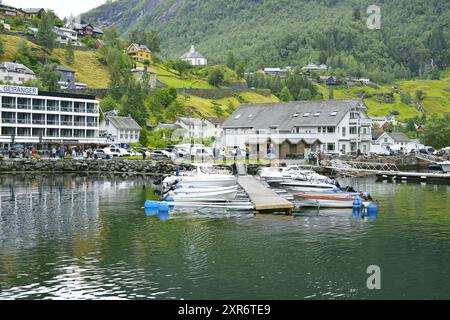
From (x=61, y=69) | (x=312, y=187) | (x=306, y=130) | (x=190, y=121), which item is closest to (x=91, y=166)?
(x=306, y=130)

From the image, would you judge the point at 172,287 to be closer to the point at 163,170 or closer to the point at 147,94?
the point at 163,170

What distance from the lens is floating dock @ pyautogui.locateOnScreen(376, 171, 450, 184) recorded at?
81.8 meters

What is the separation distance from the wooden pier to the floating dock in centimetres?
2957

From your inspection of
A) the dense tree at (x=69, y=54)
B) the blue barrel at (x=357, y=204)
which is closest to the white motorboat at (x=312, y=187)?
the blue barrel at (x=357, y=204)

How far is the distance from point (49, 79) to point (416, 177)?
99.5 m

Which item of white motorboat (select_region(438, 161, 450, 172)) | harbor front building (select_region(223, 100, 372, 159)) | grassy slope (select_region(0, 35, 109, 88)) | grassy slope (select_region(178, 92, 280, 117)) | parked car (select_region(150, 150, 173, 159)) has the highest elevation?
grassy slope (select_region(0, 35, 109, 88))

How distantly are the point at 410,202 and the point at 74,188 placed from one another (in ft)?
125

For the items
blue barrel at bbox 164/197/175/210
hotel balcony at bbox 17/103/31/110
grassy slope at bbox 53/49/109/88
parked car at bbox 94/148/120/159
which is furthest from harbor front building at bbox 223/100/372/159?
grassy slope at bbox 53/49/109/88

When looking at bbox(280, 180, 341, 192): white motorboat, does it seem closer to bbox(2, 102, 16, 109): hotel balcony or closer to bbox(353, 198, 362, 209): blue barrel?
bbox(353, 198, 362, 209): blue barrel

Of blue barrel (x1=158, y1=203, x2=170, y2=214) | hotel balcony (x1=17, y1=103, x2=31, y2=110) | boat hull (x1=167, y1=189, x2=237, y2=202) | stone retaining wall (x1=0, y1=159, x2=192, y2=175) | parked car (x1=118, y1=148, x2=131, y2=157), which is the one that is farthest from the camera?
hotel balcony (x1=17, y1=103, x2=31, y2=110)

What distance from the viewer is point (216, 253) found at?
33.4 m

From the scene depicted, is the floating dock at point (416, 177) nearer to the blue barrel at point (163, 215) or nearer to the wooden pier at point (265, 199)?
the wooden pier at point (265, 199)

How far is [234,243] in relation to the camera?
1416 inches

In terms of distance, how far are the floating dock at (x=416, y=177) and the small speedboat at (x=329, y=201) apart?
111ft
